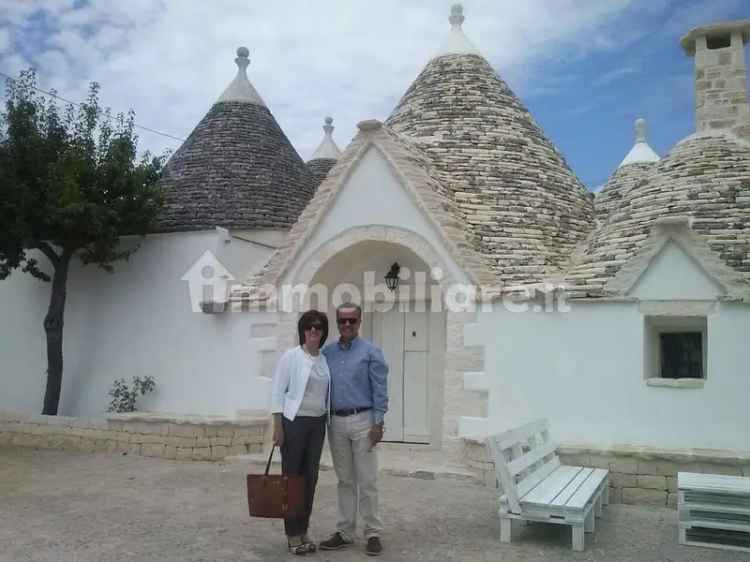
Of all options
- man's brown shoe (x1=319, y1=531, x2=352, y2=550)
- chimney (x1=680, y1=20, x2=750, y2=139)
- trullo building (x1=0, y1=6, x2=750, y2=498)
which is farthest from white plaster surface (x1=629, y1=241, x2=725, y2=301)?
man's brown shoe (x1=319, y1=531, x2=352, y2=550)

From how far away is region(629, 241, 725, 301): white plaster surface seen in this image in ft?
21.9

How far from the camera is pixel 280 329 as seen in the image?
8734mm

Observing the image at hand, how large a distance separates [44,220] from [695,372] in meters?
8.27

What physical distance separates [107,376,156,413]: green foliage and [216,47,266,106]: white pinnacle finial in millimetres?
5546

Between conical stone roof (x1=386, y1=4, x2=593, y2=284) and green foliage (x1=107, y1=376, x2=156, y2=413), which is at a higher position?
conical stone roof (x1=386, y1=4, x2=593, y2=284)

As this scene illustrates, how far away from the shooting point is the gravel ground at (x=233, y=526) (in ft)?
15.6

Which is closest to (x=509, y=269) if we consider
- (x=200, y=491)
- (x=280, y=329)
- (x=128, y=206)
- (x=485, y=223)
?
(x=485, y=223)

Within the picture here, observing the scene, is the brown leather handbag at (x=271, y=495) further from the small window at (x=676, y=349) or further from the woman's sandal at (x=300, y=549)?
the small window at (x=676, y=349)

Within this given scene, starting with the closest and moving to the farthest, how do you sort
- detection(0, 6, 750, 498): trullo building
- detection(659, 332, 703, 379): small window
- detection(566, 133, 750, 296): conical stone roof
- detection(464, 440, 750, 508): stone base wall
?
1. detection(464, 440, 750, 508): stone base wall
2. detection(0, 6, 750, 498): trullo building
3. detection(566, 133, 750, 296): conical stone roof
4. detection(659, 332, 703, 379): small window

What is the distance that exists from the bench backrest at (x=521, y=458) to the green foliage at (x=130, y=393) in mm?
5825

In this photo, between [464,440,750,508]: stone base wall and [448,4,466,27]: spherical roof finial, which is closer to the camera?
[464,440,750,508]: stone base wall

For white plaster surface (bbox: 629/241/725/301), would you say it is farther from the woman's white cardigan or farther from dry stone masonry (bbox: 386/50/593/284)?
the woman's white cardigan

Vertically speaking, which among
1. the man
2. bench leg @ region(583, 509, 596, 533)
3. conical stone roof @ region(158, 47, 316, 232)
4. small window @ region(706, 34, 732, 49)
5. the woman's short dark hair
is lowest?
Answer: bench leg @ region(583, 509, 596, 533)

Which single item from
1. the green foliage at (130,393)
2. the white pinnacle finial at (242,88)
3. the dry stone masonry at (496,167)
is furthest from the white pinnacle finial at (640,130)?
the green foliage at (130,393)
